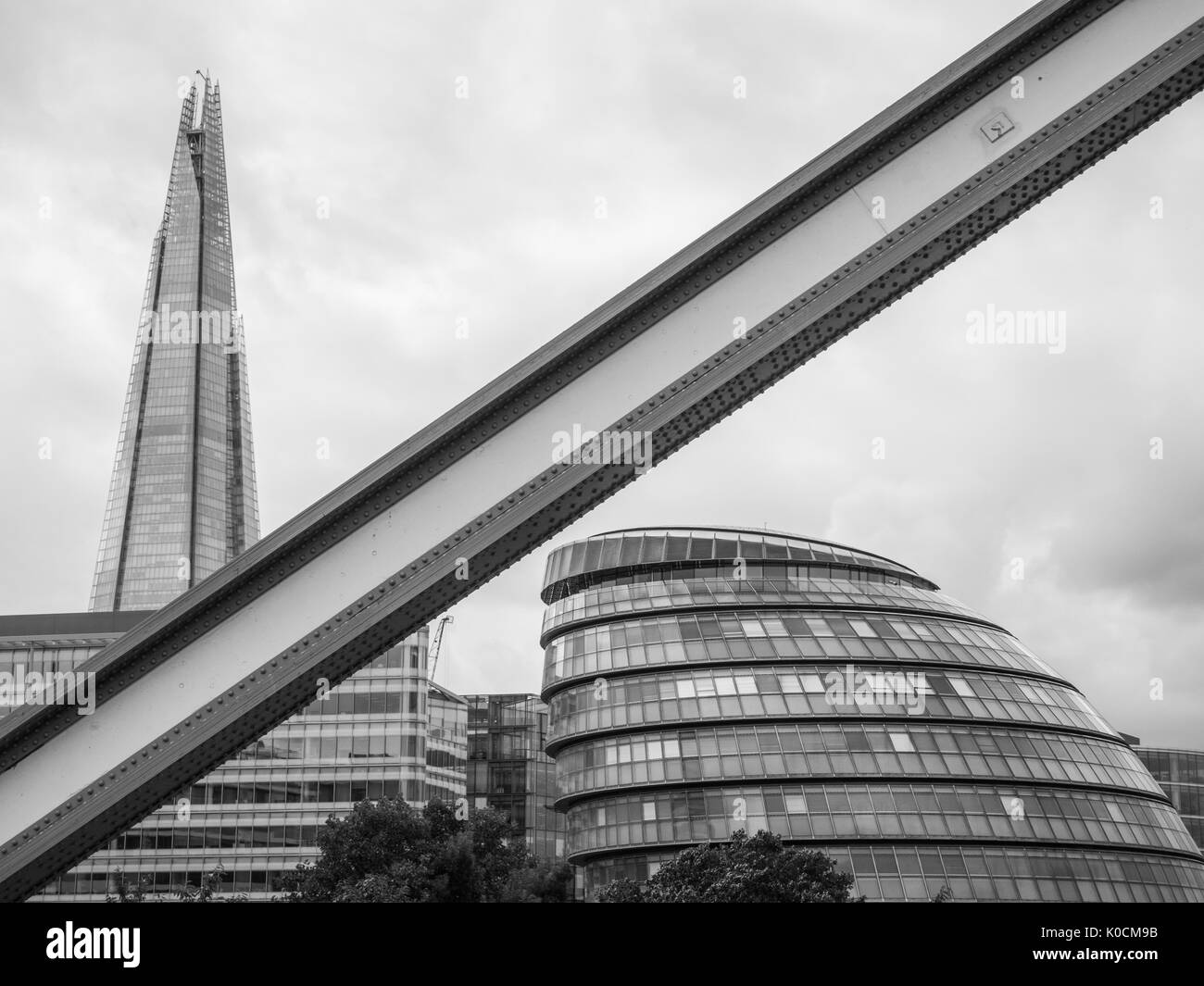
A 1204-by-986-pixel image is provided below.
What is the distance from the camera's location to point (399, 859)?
167ft

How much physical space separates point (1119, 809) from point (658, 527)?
3341 cm

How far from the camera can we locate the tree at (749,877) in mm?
39125

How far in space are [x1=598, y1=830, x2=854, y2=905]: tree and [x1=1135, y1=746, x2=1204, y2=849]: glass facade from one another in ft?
409

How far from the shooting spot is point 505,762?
418 feet

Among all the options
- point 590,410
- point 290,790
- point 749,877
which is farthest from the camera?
point 290,790

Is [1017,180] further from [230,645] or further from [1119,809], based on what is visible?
[1119,809]

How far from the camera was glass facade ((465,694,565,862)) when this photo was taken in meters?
126

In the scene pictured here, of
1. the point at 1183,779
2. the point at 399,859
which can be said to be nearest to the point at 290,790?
the point at 399,859

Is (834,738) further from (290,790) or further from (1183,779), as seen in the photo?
(1183,779)

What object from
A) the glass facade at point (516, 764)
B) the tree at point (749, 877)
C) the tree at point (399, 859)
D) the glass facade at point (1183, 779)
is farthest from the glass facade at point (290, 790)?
the glass facade at point (1183, 779)

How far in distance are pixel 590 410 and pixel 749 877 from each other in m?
34.6

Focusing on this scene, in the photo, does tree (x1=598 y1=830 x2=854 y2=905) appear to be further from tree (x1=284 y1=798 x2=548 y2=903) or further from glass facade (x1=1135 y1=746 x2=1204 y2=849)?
glass facade (x1=1135 y1=746 x2=1204 y2=849)

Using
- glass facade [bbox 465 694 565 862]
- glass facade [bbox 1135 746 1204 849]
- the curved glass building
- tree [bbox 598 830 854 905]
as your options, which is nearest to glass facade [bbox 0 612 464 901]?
the curved glass building

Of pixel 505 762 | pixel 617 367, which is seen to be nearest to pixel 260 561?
pixel 617 367
